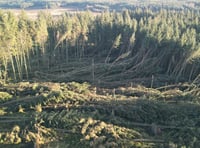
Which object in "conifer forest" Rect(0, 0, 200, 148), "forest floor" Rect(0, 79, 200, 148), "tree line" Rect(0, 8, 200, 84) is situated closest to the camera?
"forest floor" Rect(0, 79, 200, 148)

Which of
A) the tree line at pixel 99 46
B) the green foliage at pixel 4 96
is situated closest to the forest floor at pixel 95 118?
the green foliage at pixel 4 96

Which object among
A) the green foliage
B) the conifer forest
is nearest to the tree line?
the conifer forest

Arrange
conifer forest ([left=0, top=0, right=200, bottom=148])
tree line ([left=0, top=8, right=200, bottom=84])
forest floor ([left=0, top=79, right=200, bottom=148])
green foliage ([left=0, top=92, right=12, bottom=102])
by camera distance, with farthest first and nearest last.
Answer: tree line ([left=0, top=8, right=200, bottom=84])
green foliage ([left=0, top=92, right=12, bottom=102])
conifer forest ([left=0, top=0, right=200, bottom=148])
forest floor ([left=0, top=79, right=200, bottom=148])

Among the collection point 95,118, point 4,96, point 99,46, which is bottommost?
point 95,118

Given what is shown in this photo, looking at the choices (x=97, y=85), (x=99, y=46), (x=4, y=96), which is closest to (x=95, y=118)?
(x=97, y=85)

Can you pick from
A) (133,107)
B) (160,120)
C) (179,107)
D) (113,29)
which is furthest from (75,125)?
(113,29)

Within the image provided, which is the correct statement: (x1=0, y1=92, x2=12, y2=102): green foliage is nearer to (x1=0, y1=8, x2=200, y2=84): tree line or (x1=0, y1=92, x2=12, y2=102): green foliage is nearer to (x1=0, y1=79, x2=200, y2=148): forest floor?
(x1=0, y1=79, x2=200, y2=148): forest floor

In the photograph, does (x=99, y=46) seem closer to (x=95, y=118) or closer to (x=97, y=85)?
(x=97, y=85)
